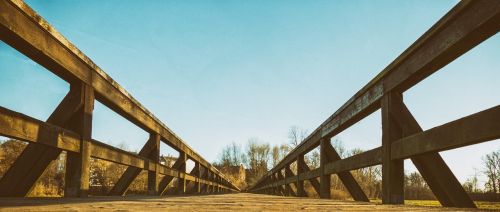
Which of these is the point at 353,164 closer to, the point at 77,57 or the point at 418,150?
the point at 418,150

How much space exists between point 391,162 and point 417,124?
40 cm

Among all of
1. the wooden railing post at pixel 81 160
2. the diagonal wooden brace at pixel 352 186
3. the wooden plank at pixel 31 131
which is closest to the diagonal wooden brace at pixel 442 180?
the diagonal wooden brace at pixel 352 186

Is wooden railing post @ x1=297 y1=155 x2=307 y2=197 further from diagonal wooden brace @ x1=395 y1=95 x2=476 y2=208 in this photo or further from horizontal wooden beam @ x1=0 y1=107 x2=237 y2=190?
diagonal wooden brace @ x1=395 y1=95 x2=476 y2=208

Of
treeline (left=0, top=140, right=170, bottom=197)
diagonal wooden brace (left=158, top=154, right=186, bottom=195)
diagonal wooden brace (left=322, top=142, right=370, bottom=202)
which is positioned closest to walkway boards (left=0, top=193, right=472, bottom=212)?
diagonal wooden brace (left=322, top=142, right=370, bottom=202)

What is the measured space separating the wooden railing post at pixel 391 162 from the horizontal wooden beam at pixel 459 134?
43cm

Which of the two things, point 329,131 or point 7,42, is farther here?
point 329,131

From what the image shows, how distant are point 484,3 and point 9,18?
2.76 metres

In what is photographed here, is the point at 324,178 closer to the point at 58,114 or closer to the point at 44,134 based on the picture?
the point at 58,114

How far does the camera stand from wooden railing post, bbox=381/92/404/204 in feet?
9.61

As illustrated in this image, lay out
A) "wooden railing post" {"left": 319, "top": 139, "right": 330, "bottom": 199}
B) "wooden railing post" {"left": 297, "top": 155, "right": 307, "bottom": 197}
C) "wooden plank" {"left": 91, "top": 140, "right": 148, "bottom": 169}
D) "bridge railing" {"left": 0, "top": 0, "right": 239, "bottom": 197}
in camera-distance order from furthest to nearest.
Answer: "wooden railing post" {"left": 297, "top": 155, "right": 307, "bottom": 197} → "wooden railing post" {"left": 319, "top": 139, "right": 330, "bottom": 199} → "wooden plank" {"left": 91, "top": 140, "right": 148, "bottom": 169} → "bridge railing" {"left": 0, "top": 0, "right": 239, "bottom": 197}

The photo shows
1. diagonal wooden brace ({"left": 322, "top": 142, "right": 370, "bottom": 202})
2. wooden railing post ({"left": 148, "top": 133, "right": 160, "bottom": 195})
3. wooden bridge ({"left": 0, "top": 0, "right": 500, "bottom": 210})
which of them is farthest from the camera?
wooden railing post ({"left": 148, "top": 133, "right": 160, "bottom": 195})

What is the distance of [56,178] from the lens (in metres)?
22.9

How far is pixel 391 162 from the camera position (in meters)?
2.91

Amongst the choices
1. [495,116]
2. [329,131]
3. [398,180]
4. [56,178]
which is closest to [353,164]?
[398,180]
